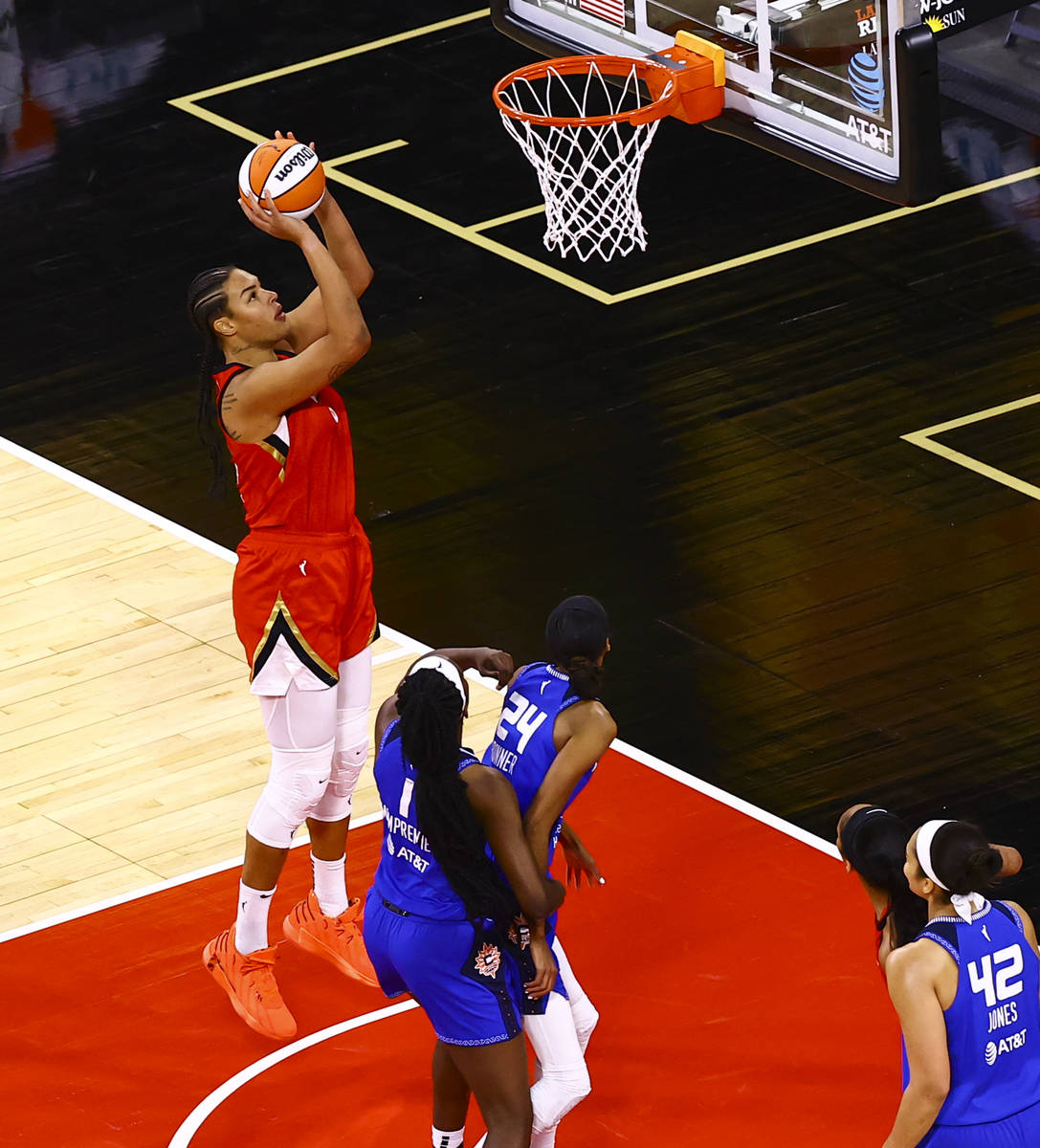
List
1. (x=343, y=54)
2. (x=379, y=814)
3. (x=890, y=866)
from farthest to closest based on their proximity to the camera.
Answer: (x=343, y=54) → (x=379, y=814) → (x=890, y=866)

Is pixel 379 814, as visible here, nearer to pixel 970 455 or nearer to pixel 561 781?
pixel 561 781

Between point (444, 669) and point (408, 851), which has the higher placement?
point (444, 669)

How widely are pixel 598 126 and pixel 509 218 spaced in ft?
2.45

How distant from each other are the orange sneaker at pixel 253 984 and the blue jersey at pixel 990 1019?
2.70 m

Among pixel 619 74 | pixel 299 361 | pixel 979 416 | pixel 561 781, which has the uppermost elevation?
pixel 299 361

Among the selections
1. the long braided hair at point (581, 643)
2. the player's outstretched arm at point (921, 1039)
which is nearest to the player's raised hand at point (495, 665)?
the long braided hair at point (581, 643)

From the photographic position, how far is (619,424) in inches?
485

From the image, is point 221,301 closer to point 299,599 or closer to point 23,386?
point 299,599

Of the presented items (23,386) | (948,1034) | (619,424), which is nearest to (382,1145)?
(948,1034)

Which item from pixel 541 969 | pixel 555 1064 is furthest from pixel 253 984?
pixel 541 969

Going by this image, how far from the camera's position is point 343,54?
16.8 metres

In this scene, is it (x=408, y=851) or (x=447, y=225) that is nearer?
(x=408, y=851)

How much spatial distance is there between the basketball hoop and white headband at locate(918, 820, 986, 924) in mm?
6570

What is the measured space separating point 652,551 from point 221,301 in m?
3.64
